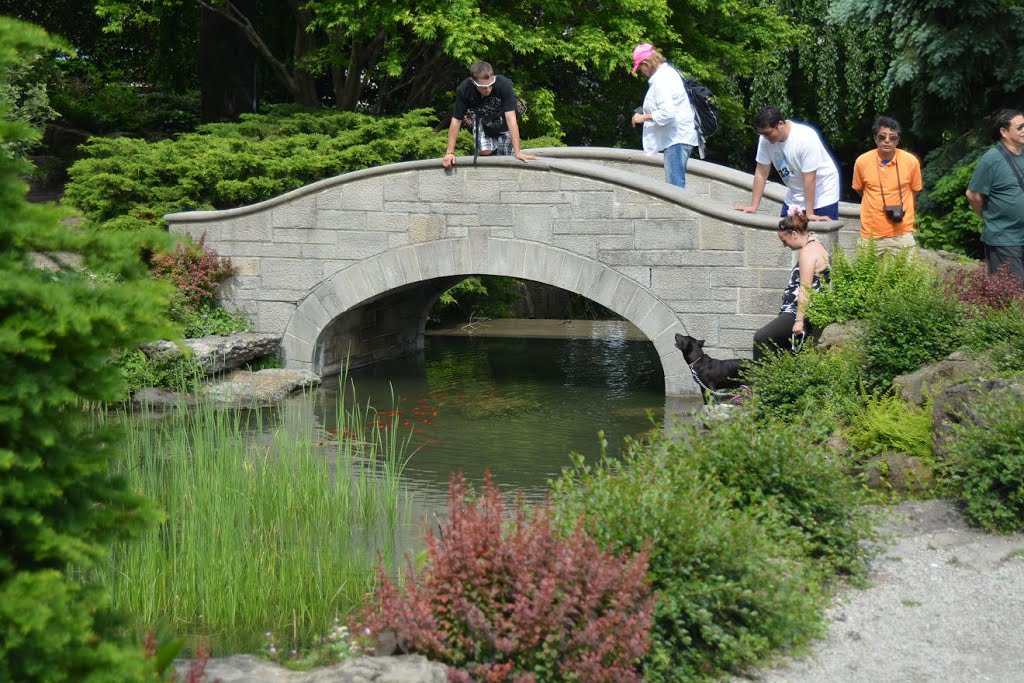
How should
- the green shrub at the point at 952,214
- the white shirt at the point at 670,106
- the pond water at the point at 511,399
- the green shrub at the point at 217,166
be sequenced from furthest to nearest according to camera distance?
the green shrub at the point at 952,214 < the green shrub at the point at 217,166 < the white shirt at the point at 670,106 < the pond water at the point at 511,399

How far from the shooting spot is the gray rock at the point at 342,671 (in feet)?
13.4

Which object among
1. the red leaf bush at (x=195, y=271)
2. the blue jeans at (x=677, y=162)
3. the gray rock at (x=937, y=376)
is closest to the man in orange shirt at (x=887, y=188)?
the gray rock at (x=937, y=376)

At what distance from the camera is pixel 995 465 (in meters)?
6.19

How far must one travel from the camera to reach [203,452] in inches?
260

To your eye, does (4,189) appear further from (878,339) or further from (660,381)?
(660,381)

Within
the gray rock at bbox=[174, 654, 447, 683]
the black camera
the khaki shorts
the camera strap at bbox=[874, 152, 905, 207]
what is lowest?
the gray rock at bbox=[174, 654, 447, 683]

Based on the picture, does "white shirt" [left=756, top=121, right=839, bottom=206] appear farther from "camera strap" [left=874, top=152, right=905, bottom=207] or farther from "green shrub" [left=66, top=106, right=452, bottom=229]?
"green shrub" [left=66, top=106, right=452, bottom=229]

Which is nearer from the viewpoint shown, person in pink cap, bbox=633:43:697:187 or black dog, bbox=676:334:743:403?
black dog, bbox=676:334:743:403

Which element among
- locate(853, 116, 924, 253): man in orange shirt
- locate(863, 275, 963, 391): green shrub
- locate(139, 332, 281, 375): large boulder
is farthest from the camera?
locate(139, 332, 281, 375): large boulder

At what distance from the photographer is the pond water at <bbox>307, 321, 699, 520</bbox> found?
959cm

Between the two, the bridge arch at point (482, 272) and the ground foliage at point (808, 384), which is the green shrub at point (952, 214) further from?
the ground foliage at point (808, 384)

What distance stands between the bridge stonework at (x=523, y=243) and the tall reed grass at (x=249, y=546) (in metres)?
5.16

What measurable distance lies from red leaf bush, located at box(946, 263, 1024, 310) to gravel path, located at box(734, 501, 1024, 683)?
97.2 inches

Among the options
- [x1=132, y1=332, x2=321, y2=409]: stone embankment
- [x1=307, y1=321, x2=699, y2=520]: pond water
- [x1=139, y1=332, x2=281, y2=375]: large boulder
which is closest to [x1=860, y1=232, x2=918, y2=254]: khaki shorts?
[x1=307, y1=321, x2=699, y2=520]: pond water
